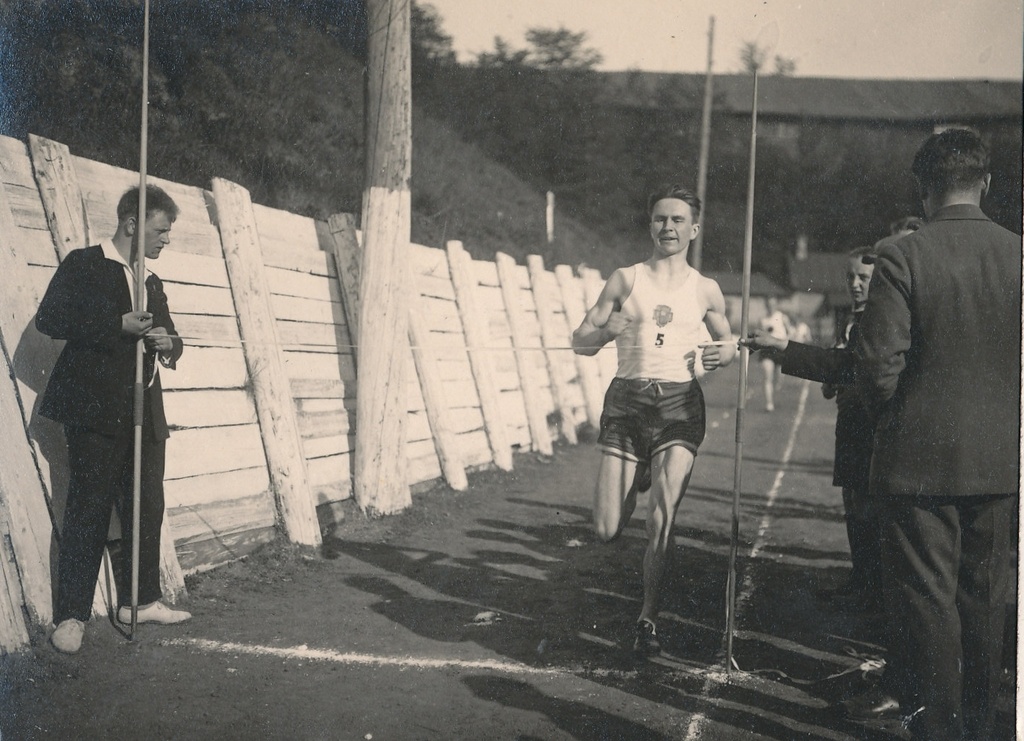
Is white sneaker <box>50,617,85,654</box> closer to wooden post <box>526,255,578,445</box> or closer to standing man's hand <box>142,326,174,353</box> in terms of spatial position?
standing man's hand <box>142,326,174,353</box>

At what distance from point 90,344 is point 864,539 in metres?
3.88

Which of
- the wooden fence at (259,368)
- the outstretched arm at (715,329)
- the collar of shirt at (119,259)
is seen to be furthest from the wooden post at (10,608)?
the outstretched arm at (715,329)

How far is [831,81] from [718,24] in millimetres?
581

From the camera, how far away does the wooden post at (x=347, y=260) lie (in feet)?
19.2

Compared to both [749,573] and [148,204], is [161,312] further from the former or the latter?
[749,573]

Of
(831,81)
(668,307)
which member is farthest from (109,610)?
(831,81)

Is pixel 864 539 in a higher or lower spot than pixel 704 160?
lower

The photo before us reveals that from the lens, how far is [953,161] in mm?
2939

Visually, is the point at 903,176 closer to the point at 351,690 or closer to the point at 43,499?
the point at 351,690

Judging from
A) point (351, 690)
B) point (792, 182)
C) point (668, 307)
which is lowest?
point (351, 690)

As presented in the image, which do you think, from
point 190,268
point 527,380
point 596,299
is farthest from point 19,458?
point 527,380

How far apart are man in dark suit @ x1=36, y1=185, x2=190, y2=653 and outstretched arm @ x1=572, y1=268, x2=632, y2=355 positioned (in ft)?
5.80

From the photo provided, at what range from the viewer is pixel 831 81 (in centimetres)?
415

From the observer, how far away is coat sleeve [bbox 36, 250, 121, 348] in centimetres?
362
